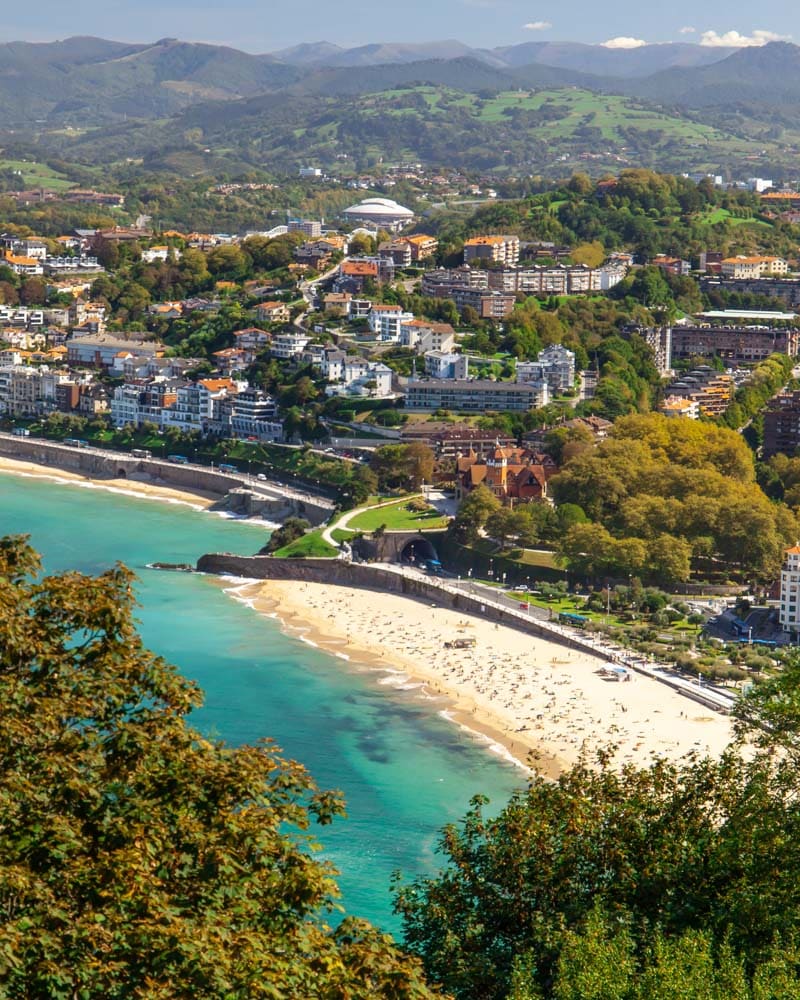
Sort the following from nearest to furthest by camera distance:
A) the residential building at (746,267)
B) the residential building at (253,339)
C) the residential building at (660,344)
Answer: the residential building at (660,344)
the residential building at (253,339)
the residential building at (746,267)

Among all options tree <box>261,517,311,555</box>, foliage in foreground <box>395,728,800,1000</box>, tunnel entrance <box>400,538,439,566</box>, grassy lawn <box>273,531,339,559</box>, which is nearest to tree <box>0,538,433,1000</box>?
foliage in foreground <box>395,728,800,1000</box>

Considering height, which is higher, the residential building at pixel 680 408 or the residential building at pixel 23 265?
the residential building at pixel 23 265

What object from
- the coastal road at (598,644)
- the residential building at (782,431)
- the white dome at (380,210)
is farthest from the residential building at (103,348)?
the white dome at (380,210)

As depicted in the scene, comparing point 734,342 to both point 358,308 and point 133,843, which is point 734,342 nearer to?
point 358,308

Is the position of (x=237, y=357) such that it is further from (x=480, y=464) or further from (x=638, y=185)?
(x=638, y=185)

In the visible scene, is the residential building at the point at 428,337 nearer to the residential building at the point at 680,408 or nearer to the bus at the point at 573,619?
the residential building at the point at 680,408

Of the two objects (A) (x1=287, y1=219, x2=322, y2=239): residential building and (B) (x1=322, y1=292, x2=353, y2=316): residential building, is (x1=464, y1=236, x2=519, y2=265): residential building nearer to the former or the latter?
(B) (x1=322, y1=292, x2=353, y2=316): residential building
